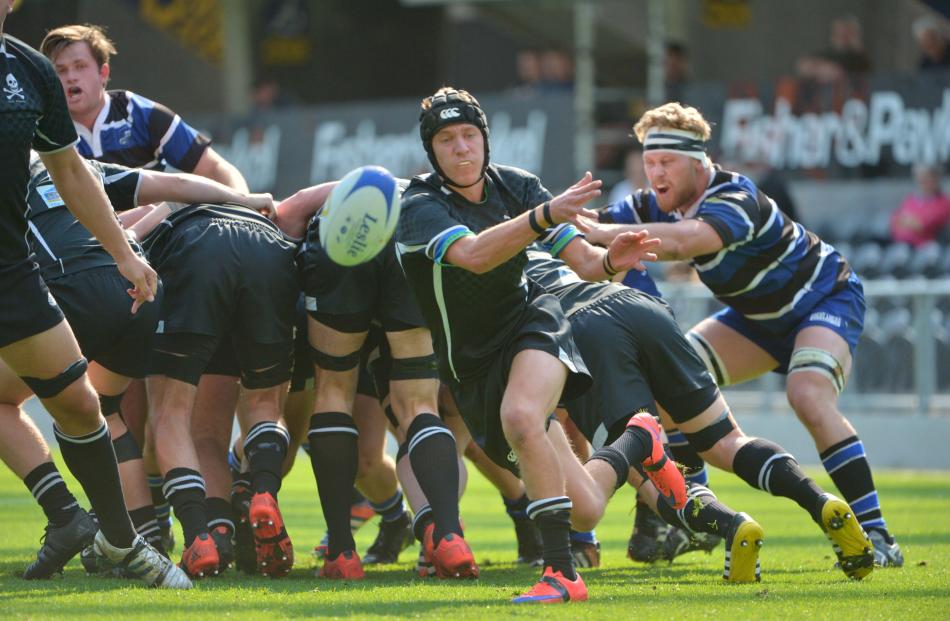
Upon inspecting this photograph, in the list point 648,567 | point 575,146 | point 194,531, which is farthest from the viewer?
point 575,146

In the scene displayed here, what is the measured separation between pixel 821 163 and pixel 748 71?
6.96 m

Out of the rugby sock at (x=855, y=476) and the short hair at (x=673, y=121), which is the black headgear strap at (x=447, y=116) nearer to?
the short hair at (x=673, y=121)

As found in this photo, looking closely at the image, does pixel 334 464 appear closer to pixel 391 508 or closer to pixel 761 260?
pixel 391 508

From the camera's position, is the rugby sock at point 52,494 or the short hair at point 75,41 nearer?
the rugby sock at point 52,494

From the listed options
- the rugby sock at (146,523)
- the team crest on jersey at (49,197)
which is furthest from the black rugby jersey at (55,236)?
the rugby sock at (146,523)

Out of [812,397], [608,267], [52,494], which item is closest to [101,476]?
[52,494]

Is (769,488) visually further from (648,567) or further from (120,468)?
(120,468)

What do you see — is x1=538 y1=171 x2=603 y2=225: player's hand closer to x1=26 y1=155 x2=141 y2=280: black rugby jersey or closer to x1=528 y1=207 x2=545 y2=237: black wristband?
x1=528 y1=207 x2=545 y2=237: black wristband

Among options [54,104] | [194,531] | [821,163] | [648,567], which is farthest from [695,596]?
[821,163]

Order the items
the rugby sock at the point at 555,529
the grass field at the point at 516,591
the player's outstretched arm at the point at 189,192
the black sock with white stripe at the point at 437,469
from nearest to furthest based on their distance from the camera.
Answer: the grass field at the point at 516,591
the rugby sock at the point at 555,529
the black sock with white stripe at the point at 437,469
the player's outstretched arm at the point at 189,192

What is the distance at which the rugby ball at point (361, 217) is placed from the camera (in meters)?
5.50

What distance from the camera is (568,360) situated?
575 cm

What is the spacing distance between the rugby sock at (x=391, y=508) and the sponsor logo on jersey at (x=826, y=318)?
2.28m

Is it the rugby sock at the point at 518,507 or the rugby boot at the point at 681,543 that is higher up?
the rugby sock at the point at 518,507
